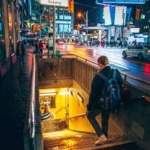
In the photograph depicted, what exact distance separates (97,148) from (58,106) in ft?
61.4

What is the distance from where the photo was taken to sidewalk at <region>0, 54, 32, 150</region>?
15.0 ft

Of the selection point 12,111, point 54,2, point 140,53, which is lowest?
point 12,111

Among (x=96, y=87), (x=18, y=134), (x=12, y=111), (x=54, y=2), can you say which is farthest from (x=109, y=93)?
(x=54, y=2)

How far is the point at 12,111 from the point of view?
6.54m

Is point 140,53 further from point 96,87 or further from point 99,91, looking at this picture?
point 96,87

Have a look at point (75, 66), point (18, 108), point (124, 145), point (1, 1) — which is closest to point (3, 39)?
point (1, 1)

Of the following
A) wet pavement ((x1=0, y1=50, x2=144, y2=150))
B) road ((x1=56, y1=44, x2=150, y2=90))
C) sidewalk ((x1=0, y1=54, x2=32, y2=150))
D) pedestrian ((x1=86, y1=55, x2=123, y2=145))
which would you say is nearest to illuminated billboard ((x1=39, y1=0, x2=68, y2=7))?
road ((x1=56, y1=44, x2=150, y2=90))

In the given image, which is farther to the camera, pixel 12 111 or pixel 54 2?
Answer: pixel 54 2

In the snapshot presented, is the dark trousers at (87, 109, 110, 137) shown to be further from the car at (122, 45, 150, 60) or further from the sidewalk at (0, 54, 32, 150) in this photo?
the car at (122, 45, 150, 60)

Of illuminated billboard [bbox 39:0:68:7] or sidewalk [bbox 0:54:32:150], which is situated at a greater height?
illuminated billboard [bbox 39:0:68:7]

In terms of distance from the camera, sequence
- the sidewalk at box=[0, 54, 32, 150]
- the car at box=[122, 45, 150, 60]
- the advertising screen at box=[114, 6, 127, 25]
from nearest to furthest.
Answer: the sidewalk at box=[0, 54, 32, 150]
the car at box=[122, 45, 150, 60]
the advertising screen at box=[114, 6, 127, 25]

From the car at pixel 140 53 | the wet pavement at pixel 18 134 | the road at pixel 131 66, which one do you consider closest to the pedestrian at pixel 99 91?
the wet pavement at pixel 18 134

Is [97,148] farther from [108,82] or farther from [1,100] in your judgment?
[1,100]

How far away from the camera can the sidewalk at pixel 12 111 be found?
4.57m
